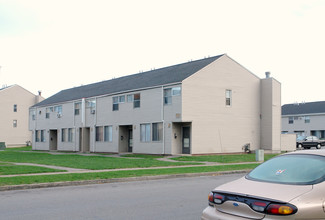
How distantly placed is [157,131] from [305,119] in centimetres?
3842

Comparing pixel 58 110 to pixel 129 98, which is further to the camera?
pixel 58 110

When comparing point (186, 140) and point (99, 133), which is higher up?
point (99, 133)

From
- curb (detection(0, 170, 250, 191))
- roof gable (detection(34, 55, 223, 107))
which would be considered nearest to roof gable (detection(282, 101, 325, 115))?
roof gable (detection(34, 55, 223, 107))

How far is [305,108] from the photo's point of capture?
2512 inches

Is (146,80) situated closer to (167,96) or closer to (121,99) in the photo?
(121,99)

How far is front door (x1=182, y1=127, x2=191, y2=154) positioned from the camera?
30.0 meters

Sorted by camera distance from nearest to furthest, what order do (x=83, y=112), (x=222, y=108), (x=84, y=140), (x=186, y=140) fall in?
(x=186, y=140), (x=222, y=108), (x=83, y=112), (x=84, y=140)

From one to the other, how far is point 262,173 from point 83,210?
15.6 ft

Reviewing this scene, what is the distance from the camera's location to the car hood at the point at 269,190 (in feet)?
17.2

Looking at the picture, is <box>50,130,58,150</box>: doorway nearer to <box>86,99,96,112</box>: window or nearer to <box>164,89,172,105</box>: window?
<box>86,99,96,112</box>: window

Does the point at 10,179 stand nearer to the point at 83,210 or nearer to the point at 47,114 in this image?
the point at 83,210

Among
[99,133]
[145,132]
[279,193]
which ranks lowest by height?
[279,193]

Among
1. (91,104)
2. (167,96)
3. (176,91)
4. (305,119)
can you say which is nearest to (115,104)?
(91,104)

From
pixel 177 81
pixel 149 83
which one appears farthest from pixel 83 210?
pixel 149 83
